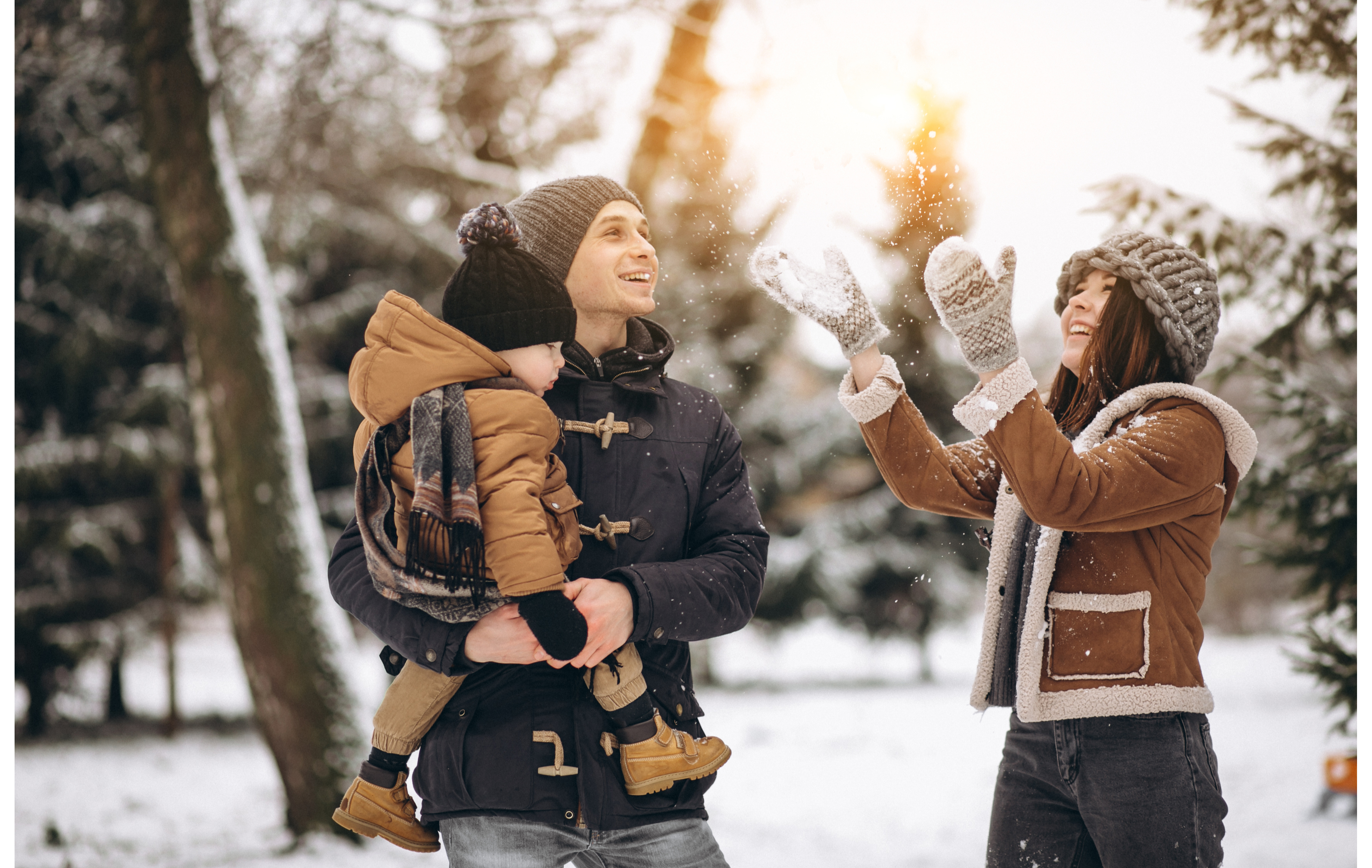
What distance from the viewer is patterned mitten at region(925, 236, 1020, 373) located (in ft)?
5.28

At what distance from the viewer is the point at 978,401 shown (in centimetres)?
162

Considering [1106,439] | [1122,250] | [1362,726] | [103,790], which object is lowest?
[103,790]

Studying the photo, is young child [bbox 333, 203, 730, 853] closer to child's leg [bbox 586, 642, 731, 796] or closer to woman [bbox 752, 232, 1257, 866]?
child's leg [bbox 586, 642, 731, 796]

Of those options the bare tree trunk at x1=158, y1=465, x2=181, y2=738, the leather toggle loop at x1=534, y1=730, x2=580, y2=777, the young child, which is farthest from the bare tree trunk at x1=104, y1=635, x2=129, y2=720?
the leather toggle loop at x1=534, y1=730, x2=580, y2=777

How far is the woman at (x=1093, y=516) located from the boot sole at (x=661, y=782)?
0.57m

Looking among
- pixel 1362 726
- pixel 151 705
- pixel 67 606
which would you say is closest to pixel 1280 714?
pixel 1362 726

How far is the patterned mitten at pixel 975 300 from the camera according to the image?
→ 1610 mm

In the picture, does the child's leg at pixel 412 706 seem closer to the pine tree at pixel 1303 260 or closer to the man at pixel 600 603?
the man at pixel 600 603

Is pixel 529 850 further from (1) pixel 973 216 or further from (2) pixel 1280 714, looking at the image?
(2) pixel 1280 714

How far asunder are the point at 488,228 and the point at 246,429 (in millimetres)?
3689

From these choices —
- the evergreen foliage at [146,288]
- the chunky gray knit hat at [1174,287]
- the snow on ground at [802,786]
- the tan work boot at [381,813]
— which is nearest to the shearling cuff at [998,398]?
the chunky gray knit hat at [1174,287]

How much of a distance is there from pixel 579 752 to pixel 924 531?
390 inches

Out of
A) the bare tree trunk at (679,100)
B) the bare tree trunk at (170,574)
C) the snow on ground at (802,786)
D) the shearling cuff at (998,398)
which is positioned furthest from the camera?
the bare tree trunk at (170,574)

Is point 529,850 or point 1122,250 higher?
point 1122,250
